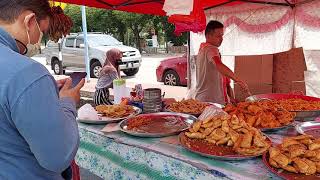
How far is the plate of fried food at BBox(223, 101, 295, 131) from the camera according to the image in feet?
6.70

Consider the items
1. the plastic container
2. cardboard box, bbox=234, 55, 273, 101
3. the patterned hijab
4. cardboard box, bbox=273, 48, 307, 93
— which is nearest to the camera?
the plastic container

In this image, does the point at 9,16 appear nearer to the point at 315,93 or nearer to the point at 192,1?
the point at 192,1

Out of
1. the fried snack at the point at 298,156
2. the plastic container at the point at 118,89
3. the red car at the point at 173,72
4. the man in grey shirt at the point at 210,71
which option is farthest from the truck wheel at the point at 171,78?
the fried snack at the point at 298,156

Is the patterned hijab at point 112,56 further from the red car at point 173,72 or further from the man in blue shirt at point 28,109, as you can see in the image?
the red car at point 173,72

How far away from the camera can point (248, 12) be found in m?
5.12

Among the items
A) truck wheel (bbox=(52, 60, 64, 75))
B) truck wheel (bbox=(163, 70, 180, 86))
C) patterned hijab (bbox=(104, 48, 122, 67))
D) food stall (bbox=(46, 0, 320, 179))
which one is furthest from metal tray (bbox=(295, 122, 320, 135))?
truck wheel (bbox=(52, 60, 64, 75))

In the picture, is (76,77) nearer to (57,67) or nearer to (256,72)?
(256,72)

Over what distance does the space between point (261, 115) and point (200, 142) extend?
0.53 metres

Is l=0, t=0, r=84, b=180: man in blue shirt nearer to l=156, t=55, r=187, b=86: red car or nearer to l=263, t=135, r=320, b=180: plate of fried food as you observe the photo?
l=263, t=135, r=320, b=180: plate of fried food

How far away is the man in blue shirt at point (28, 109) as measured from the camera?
109 centimetres

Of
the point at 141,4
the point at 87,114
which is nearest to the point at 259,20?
the point at 141,4

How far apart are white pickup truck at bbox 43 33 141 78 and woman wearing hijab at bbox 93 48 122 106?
901 centimetres

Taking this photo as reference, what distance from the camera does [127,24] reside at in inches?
971

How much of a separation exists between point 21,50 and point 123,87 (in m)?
2.00
